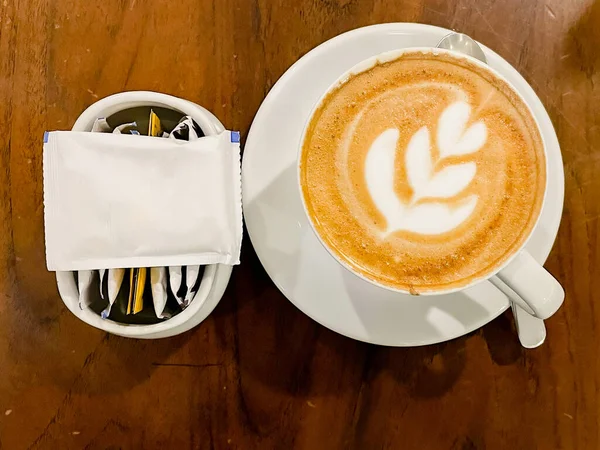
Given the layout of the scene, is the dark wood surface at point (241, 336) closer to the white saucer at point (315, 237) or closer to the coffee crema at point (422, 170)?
the white saucer at point (315, 237)

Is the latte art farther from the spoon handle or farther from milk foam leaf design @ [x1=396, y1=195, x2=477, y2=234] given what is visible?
the spoon handle

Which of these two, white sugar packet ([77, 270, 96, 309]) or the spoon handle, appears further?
the spoon handle

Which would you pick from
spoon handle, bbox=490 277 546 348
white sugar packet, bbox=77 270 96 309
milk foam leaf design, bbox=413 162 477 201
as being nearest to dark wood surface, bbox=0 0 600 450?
spoon handle, bbox=490 277 546 348

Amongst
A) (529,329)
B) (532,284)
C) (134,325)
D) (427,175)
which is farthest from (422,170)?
(134,325)

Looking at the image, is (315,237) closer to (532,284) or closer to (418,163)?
(418,163)

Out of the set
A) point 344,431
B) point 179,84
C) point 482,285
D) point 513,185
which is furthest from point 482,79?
point 344,431

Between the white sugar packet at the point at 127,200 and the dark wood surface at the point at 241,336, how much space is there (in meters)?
0.18

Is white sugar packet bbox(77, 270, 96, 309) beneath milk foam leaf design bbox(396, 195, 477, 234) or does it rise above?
beneath

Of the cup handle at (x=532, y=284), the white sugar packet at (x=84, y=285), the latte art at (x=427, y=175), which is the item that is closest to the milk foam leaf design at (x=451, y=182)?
the latte art at (x=427, y=175)

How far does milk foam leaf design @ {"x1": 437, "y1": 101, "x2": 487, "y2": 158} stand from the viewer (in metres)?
0.68

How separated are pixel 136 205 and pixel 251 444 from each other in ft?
1.44

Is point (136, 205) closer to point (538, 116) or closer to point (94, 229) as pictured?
point (94, 229)

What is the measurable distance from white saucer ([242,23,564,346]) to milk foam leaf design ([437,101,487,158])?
0.15m

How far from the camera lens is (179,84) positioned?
863 mm
